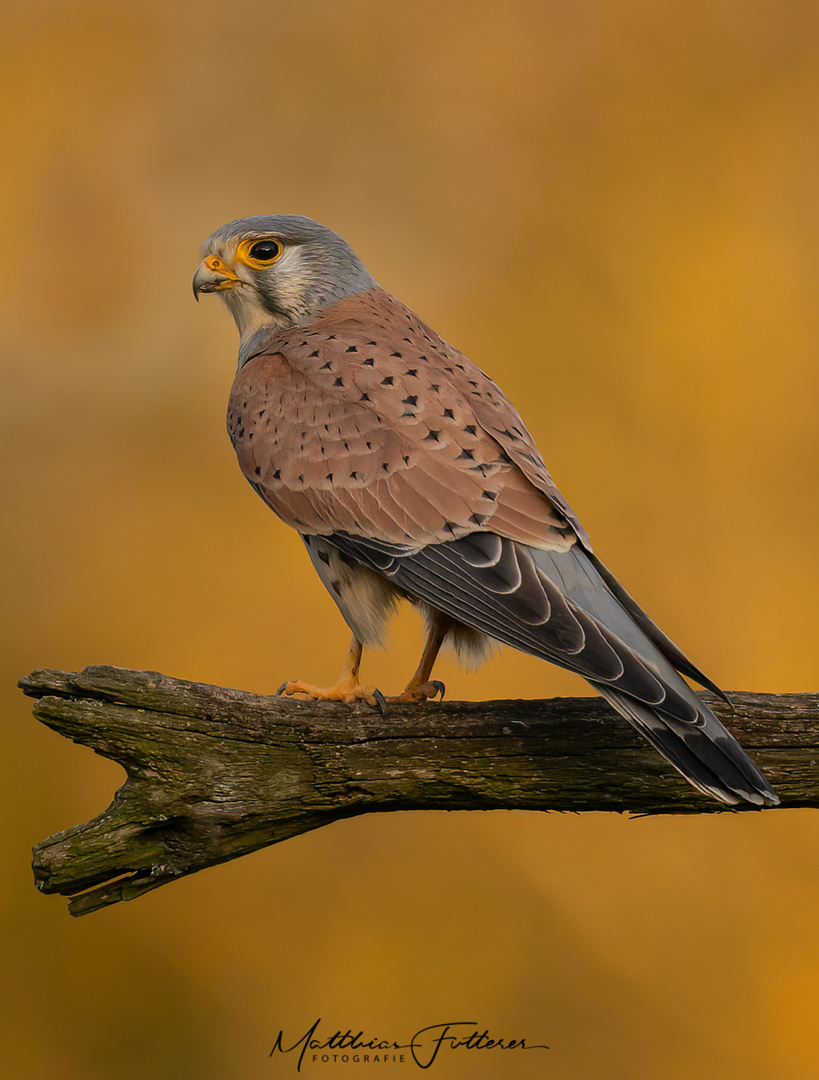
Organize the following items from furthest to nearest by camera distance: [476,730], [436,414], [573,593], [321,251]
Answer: [321,251] < [436,414] < [476,730] < [573,593]

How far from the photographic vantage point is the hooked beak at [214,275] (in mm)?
3043

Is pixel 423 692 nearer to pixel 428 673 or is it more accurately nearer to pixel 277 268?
pixel 428 673

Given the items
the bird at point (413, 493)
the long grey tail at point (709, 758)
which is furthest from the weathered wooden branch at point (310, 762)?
the long grey tail at point (709, 758)

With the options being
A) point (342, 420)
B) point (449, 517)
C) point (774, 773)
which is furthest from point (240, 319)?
point (774, 773)

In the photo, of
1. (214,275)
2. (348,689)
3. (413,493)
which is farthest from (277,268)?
(348,689)

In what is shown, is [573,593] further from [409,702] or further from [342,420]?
[342,420]

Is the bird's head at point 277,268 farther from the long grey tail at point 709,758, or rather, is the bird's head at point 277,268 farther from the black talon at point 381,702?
the long grey tail at point 709,758

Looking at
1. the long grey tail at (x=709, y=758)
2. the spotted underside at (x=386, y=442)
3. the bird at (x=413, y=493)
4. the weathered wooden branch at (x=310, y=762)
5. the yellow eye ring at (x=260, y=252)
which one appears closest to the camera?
the long grey tail at (x=709, y=758)

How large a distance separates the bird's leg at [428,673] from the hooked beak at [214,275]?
117 centimetres

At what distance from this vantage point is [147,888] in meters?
2.38

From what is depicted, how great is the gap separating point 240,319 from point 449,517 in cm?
117

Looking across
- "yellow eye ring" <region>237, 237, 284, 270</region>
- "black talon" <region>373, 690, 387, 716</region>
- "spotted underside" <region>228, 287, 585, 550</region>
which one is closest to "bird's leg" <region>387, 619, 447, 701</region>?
"black talon" <region>373, 690, 387, 716</region>

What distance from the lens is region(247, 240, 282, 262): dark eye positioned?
304 cm

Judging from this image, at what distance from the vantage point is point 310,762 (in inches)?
94.6
